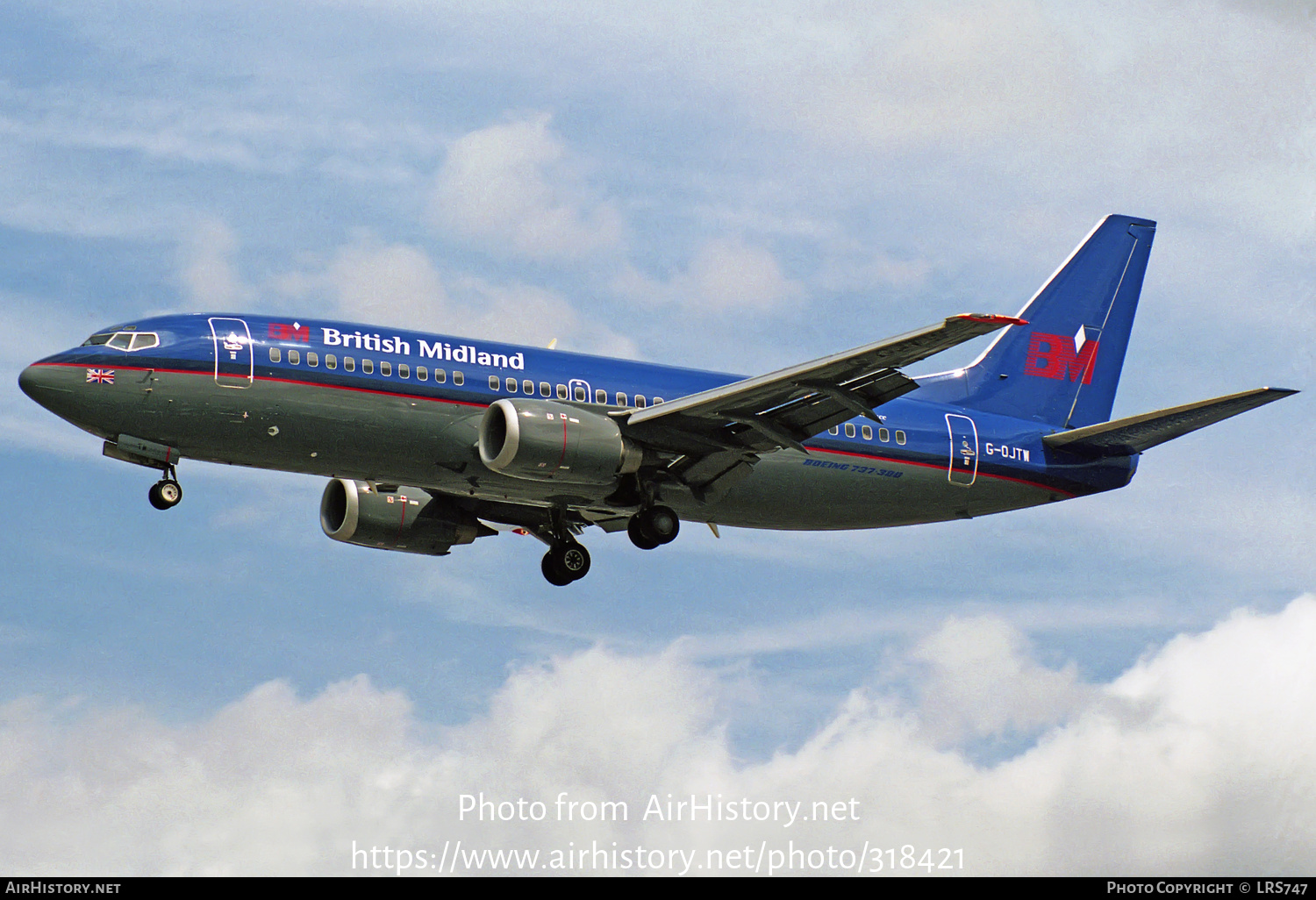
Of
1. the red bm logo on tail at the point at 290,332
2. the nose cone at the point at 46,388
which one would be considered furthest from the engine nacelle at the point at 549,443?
the nose cone at the point at 46,388

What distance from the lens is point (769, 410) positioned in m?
37.8

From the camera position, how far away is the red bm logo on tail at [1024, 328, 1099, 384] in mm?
47531

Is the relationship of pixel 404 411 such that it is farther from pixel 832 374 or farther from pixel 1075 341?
pixel 1075 341

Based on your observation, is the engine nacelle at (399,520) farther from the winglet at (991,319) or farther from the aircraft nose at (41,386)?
the winglet at (991,319)

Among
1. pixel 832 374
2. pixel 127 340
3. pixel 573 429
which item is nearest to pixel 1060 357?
pixel 832 374

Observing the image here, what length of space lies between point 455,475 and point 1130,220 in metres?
24.7

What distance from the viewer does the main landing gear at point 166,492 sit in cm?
3578

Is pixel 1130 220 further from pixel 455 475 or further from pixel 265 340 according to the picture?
pixel 265 340

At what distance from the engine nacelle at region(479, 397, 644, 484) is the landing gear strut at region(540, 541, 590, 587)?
18.1ft

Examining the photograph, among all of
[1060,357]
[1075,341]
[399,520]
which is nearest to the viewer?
[399,520]

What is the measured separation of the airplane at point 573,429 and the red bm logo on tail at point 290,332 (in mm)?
47

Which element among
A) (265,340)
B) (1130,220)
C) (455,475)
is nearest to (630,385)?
(455,475)

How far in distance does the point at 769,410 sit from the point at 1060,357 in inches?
552

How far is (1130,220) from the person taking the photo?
5041cm
